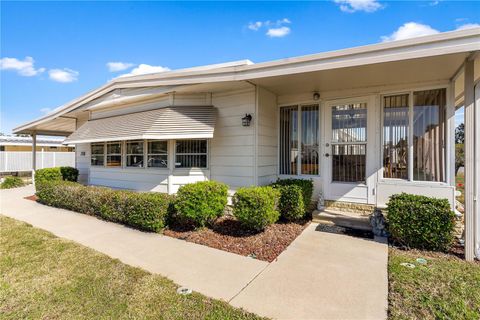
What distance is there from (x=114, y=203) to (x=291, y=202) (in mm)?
4814

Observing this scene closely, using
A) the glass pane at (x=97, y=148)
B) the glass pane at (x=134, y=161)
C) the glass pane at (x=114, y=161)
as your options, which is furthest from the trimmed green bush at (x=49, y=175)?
the glass pane at (x=134, y=161)

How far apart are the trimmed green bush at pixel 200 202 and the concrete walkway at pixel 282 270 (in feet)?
2.22

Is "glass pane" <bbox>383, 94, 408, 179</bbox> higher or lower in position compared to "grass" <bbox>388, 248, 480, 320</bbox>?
higher

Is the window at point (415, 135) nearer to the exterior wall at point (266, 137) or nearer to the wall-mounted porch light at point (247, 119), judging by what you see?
the exterior wall at point (266, 137)

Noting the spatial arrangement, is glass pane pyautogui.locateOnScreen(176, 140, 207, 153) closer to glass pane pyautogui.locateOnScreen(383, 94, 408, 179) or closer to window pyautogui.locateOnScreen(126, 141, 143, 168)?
window pyautogui.locateOnScreen(126, 141, 143, 168)

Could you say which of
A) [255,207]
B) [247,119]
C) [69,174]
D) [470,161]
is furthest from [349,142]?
[69,174]

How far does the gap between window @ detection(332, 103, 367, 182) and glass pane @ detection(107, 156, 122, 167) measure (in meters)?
7.88

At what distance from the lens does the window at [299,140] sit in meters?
6.80

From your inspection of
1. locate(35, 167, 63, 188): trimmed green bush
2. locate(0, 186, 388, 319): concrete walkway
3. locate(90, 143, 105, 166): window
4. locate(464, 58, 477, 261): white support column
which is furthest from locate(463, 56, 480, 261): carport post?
locate(35, 167, 63, 188): trimmed green bush

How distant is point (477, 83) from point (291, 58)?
11.0ft

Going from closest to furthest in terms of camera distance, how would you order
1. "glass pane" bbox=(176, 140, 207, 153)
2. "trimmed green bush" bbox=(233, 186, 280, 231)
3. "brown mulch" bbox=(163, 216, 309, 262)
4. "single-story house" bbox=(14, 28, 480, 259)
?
"single-story house" bbox=(14, 28, 480, 259), "brown mulch" bbox=(163, 216, 309, 262), "trimmed green bush" bbox=(233, 186, 280, 231), "glass pane" bbox=(176, 140, 207, 153)

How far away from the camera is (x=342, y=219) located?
589 cm

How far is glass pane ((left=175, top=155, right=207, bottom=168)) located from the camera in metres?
7.28

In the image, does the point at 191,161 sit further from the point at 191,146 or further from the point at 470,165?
the point at 470,165
